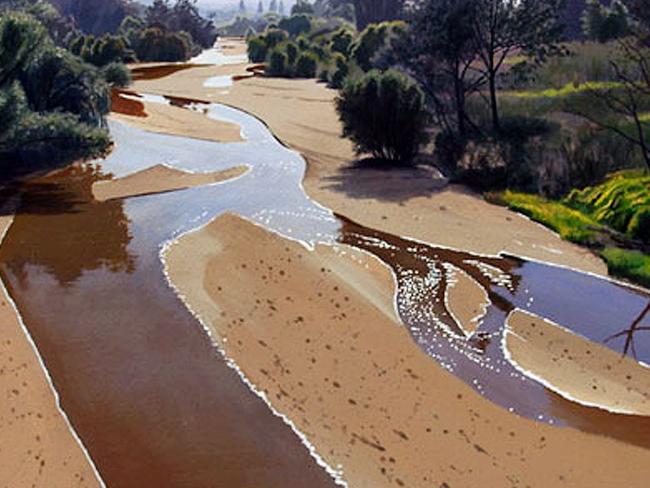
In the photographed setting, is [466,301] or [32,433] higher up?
[466,301]

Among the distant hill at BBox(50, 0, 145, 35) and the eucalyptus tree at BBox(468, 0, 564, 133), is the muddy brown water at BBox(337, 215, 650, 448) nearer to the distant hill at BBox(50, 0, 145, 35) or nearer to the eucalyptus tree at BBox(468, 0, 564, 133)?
the eucalyptus tree at BBox(468, 0, 564, 133)

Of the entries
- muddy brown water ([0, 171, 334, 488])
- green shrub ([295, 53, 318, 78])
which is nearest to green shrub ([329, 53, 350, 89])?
green shrub ([295, 53, 318, 78])

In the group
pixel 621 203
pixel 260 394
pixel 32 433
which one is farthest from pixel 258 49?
pixel 32 433

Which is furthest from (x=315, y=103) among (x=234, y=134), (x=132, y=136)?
(x=132, y=136)

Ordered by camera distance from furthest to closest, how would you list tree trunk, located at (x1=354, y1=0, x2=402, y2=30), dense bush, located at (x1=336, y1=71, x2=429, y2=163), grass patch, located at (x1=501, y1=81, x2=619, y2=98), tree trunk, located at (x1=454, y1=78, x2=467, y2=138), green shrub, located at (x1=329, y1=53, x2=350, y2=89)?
tree trunk, located at (x1=354, y1=0, x2=402, y2=30) < green shrub, located at (x1=329, y1=53, x2=350, y2=89) < grass patch, located at (x1=501, y1=81, x2=619, y2=98) < tree trunk, located at (x1=454, y1=78, x2=467, y2=138) < dense bush, located at (x1=336, y1=71, x2=429, y2=163)

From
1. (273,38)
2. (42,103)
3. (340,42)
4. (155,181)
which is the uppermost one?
(273,38)

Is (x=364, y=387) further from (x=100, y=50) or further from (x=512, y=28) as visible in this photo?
(x=100, y=50)
